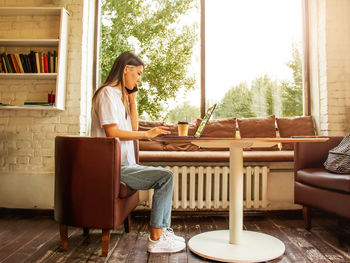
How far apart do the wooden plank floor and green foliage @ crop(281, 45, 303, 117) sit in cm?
120

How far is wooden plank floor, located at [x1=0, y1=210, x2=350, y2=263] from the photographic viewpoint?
1.81m

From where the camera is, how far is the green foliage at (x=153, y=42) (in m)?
3.52

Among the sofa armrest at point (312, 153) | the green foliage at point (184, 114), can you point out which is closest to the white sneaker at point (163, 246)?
the sofa armrest at point (312, 153)

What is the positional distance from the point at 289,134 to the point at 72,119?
2274mm

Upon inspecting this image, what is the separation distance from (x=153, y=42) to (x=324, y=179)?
2.40 m

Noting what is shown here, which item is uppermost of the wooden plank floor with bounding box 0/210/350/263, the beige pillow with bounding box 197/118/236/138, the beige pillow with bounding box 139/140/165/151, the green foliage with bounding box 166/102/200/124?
the green foliage with bounding box 166/102/200/124

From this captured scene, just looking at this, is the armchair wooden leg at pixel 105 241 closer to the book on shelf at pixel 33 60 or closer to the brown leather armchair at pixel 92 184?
the brown leather armchair at pixel 92 184

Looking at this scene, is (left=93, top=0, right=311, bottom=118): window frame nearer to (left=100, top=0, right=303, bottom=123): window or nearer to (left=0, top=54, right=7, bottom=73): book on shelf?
(left=100, top=0, right=303, bottom=123): window

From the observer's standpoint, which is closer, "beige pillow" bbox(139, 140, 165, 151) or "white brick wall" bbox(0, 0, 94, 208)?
"white brick wall" bbox(0, 0, 94, 208)

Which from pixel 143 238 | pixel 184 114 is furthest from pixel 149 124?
pixel 143 238

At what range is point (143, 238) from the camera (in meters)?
2.20

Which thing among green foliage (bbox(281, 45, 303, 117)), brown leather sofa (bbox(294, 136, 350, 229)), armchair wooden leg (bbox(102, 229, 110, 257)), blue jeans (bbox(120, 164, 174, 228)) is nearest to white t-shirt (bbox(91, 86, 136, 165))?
blue jeans (bbox(120, 164, 174, 228))

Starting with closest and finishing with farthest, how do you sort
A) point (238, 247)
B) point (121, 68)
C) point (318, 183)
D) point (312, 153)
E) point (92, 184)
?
point (92, 184) < point (238, 247) < point (121, 68) < point (318, 183) < point (312, 153)

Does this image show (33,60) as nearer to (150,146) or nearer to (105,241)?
(150,146)
